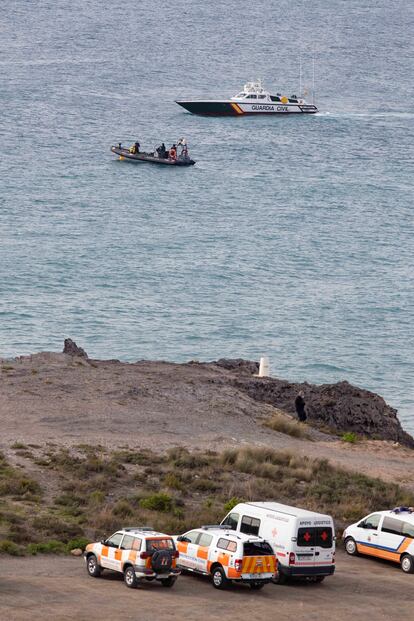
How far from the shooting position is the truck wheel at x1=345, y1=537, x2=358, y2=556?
26.4 meters

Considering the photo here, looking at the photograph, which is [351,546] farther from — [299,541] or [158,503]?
[158,503]

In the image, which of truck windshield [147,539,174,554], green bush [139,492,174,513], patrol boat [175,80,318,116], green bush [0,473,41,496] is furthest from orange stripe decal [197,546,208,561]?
patrol boat [175,80,318,116]

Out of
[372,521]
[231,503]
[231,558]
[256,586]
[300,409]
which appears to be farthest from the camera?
[300,409]


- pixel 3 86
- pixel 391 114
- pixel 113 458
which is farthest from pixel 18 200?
pixel 113 458

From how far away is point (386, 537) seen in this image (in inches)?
1015

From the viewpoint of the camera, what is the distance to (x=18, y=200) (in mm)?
91000

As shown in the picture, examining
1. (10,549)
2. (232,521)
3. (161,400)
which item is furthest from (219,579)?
(161,400)

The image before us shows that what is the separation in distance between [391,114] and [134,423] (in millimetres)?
102629

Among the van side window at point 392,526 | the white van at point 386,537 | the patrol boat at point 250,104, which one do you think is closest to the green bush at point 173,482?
the white van at point 386,537

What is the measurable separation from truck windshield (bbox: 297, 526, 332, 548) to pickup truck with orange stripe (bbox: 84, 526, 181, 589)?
2.29m

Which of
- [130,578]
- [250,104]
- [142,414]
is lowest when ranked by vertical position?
[130,578]

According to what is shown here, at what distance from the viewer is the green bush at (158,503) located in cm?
2681

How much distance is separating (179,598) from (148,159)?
8472 centimetres

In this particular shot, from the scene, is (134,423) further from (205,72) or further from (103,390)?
(205,72)
